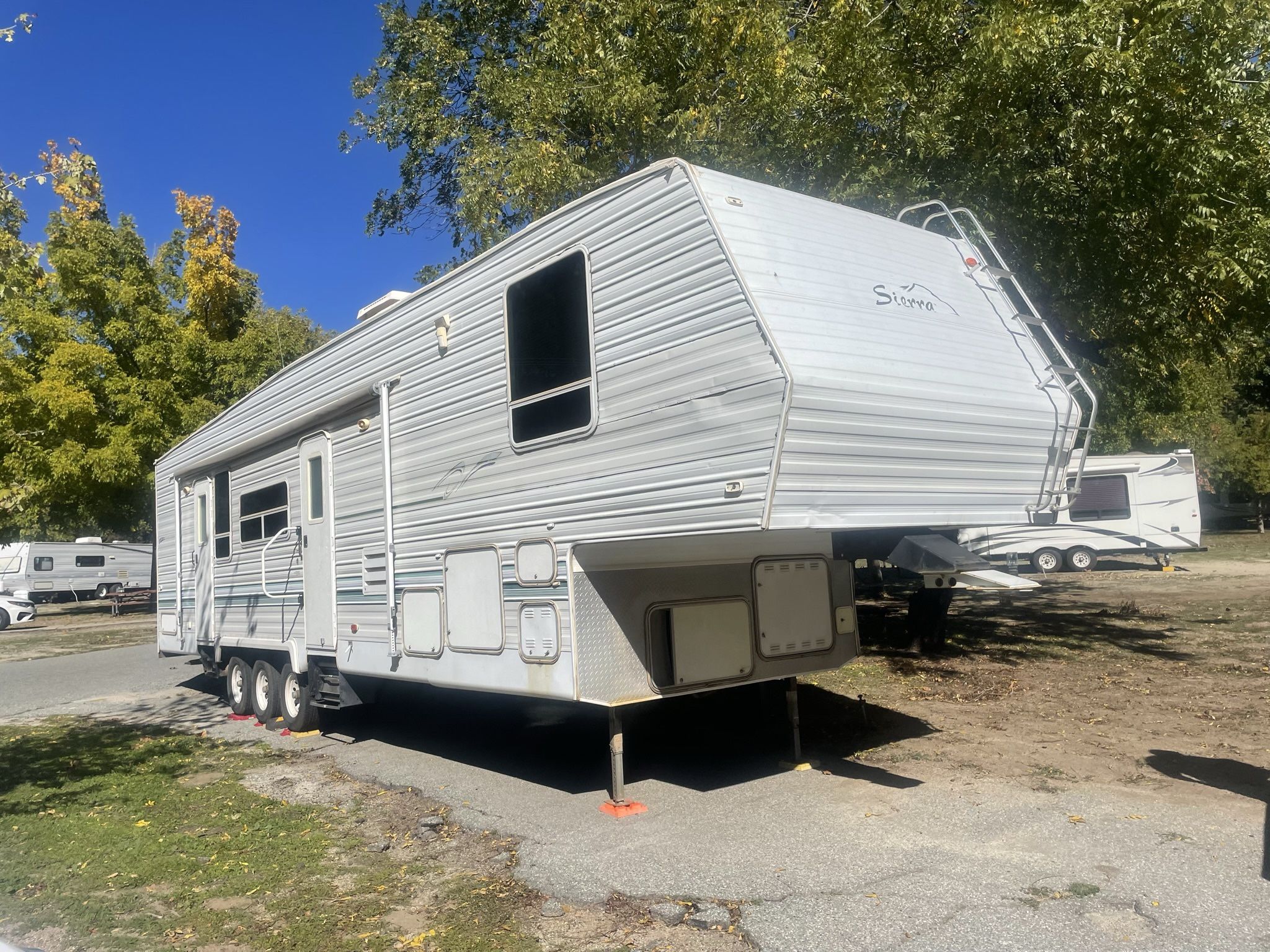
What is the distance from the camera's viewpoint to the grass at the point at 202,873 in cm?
450

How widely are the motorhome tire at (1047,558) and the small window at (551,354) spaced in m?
20.5

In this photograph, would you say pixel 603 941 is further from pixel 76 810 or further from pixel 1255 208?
pixel 1255 208

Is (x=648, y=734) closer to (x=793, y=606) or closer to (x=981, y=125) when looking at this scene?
(x=793, y=606)

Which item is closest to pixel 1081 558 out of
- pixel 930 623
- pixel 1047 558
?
pixel 1047 558

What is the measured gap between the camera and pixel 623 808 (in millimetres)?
6098

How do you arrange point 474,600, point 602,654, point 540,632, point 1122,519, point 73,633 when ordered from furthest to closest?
point 1122,519, point 73,633, point 474,600, point 540,632, point 602,654

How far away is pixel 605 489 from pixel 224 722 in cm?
654

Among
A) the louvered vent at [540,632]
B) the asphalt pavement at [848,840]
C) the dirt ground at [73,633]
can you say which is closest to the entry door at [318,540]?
the asphalt pavement at [848,840]

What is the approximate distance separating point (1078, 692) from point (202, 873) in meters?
7.41

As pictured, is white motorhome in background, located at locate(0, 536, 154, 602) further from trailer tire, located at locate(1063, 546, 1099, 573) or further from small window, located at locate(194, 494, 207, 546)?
trailer tire, located at locate(1063, 546, 1099, 573)

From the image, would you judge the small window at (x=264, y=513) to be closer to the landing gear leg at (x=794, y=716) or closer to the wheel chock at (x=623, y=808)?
the wheel chock at (x=623, y=808)

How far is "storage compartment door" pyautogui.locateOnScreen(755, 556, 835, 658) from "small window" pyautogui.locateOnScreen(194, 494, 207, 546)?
272 inches

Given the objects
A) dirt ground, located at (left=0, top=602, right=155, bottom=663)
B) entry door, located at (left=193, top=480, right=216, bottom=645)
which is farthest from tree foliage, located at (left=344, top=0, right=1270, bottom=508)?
dirt ground, located at (left=0, top=602, right=155, bottom=663)

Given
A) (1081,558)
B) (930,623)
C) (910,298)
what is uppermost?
(910,298)
